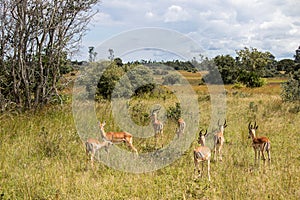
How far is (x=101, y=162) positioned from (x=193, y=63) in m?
3.23

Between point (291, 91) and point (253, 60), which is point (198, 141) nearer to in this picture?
point (291, 91)

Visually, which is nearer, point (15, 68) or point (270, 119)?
point (15, 68)

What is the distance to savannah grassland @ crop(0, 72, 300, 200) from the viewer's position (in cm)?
466

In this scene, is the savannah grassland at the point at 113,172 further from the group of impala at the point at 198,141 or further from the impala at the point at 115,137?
the impala at the point at 115,137

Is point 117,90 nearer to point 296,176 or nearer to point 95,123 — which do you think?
point 95,123

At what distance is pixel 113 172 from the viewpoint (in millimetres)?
5656

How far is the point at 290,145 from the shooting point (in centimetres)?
768

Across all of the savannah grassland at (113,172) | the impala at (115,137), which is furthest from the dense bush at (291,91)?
the impala at (115,137)

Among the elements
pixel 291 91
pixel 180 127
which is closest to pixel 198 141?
pixel 180 127

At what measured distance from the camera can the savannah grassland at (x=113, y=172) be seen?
15.3 feet

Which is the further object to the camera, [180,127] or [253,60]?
[253,60]

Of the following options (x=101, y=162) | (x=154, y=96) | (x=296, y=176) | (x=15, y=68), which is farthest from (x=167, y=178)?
(x=154, y=96)

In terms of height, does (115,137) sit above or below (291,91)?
below

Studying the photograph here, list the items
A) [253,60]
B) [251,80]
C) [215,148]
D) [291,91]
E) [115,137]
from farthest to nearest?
1. [253,60]
2. [251,80]
3. [291,91]
4. [115,137]
5. [215,148]
